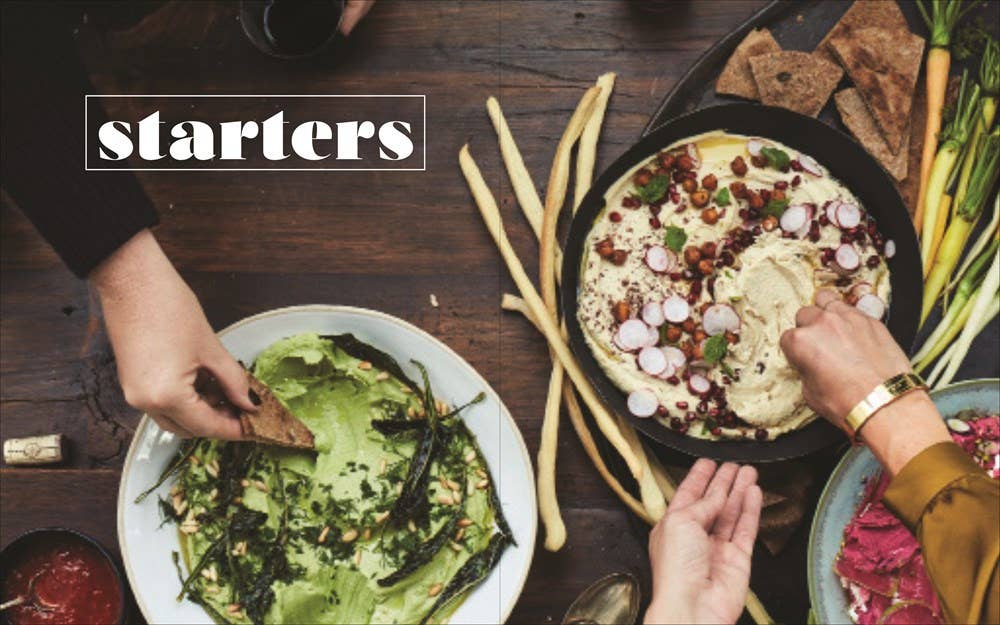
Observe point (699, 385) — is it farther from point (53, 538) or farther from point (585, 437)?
point (53, 538)

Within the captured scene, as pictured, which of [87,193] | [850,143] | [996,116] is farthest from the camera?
[996,116]

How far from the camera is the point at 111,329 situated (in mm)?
1795

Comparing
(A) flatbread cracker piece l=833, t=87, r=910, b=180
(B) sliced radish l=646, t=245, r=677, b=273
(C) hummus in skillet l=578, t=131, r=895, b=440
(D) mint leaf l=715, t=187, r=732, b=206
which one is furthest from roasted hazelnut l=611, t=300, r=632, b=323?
(A) flatbread cracker piece l=833, t=87, r=910, b=180

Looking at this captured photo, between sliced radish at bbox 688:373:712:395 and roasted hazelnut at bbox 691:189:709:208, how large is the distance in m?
0.39

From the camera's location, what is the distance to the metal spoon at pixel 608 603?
2137 millimetres

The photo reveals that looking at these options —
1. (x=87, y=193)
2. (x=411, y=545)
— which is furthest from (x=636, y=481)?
(x=87, y=193)

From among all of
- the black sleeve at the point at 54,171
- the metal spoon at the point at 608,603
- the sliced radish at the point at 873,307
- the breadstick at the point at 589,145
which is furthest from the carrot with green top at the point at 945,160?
the black sleeve at the point at 54,171

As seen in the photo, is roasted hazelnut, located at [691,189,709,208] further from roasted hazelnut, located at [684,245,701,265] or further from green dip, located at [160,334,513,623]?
green dip, located at [160,334,513,623]

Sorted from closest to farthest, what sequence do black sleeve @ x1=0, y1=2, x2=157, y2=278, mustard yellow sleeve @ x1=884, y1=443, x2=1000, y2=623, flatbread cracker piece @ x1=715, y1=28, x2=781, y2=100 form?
mustard yellow sleeve @ x1=884, y1=443, x2=1000, y2=623, black sleeve @ x1=0, y1=2, x2=157, y2=278, flatbread cracker piece @ x1=715, y1=28, x2=781, y2=100

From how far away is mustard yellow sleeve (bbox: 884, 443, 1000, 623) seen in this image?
165 cm

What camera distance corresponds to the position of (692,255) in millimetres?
2127

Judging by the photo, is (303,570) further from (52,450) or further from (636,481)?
(636,481)

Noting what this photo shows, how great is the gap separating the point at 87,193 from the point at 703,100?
4.44ft

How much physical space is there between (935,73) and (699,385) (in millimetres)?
890
